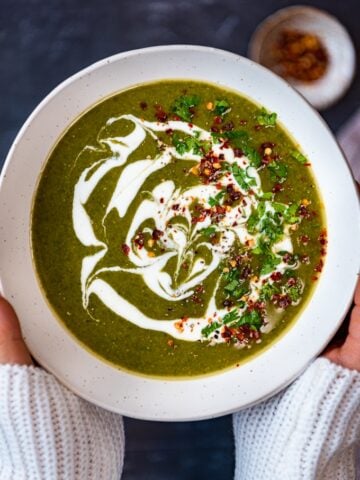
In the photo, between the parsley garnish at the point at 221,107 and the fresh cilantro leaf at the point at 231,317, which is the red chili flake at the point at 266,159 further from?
the fresh cilantro leaf at the point at 231,317

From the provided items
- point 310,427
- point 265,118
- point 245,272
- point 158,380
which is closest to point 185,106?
point 265,118

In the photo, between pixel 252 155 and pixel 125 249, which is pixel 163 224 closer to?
pixel 125 249

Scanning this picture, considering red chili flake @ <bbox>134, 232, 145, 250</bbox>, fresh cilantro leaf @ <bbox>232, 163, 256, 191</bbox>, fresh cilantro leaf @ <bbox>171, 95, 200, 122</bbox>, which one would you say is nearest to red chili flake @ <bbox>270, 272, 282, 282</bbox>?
fresh cilantro leaf @ <bbox>232, 163, 256, 191</bbox>

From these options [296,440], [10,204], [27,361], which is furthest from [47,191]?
[296,440]

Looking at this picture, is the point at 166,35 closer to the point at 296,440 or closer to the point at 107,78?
the point at 107,78

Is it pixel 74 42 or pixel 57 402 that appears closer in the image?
pixel 57 402
